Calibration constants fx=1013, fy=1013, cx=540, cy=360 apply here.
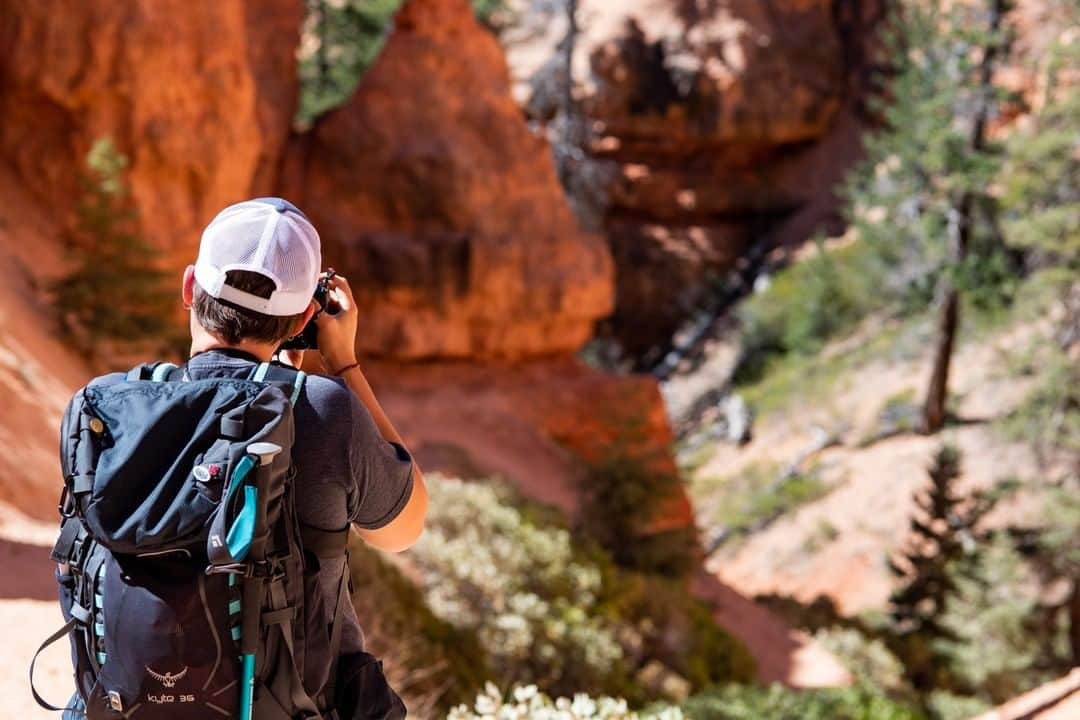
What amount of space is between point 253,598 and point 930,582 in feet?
44.9

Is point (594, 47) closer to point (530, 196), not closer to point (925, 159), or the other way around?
point (925, 159)

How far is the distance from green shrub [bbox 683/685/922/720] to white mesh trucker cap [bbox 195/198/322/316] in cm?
624

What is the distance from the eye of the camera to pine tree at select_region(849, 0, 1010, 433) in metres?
17.4

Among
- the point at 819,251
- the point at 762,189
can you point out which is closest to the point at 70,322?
the point at 819,251

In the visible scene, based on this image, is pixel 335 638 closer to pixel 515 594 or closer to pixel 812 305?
pixel 515 594

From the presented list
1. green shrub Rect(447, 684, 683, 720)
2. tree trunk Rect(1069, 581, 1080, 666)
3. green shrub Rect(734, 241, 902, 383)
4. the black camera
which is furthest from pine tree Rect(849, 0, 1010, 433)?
the black camera

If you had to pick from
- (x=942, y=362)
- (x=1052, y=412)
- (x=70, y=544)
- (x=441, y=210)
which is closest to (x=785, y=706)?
(x=70, y=544)

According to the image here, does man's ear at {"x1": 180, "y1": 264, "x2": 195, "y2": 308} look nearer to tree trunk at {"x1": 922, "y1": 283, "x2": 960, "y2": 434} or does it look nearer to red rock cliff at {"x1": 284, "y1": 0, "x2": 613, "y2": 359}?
red rock cliff at {"x1": 284, "y1": 0, "x2": 613, "y2": 359}

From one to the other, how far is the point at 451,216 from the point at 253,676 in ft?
39.0

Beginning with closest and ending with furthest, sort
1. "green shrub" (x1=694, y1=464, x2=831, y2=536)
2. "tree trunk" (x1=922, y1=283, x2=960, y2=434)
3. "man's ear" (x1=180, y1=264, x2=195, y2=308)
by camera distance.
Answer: "man's ear" (x1=180, y1=264, x2=195, y2=308), "green shrub" (x1=694, y1=464, x2=831, y2=536), "tree trunk" (x1=922, y1=283, x2=960, y2=434)

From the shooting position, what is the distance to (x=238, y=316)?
2.04 m

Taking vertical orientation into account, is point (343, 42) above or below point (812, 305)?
above

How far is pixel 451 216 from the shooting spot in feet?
44.4

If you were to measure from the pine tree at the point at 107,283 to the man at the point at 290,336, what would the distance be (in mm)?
7364
